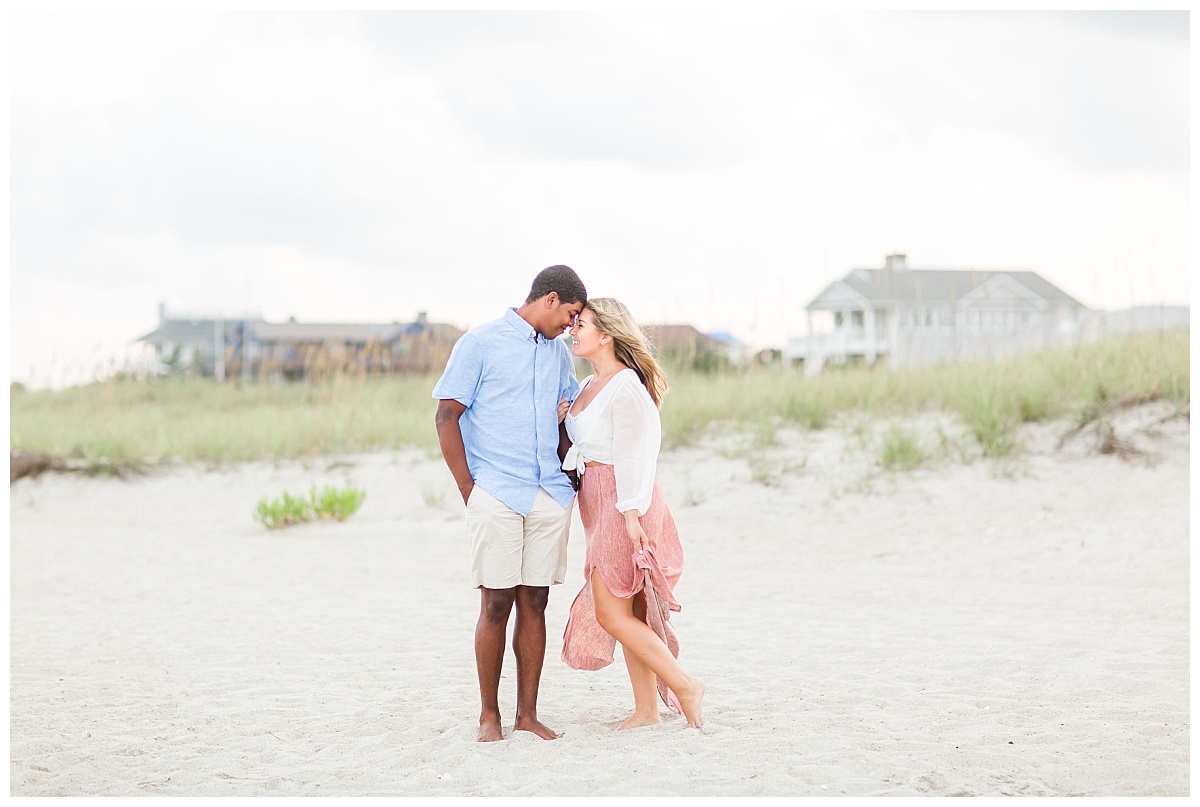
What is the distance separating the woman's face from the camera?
15.1ft

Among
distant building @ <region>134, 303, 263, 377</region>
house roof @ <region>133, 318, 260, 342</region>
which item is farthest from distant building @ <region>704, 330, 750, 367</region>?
house roof @ <region>133, 318, 260, 342</region>

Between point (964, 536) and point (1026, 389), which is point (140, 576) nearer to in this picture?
point (964, 536)

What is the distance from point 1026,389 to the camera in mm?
12188

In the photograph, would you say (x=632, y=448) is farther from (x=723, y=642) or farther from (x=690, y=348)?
(x=690, y=348)

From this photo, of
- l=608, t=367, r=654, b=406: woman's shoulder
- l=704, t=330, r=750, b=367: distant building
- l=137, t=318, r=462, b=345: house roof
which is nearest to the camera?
l=608, t=367, r=654, b=406: woman's shoulder

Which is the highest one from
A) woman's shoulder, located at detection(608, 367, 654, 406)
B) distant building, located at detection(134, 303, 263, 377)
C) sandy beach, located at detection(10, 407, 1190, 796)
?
distant building, located at detection(134, 303, 263, 377)

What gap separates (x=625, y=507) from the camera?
448 cm

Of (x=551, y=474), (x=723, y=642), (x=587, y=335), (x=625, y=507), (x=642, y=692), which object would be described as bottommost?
(x=723, y=642)

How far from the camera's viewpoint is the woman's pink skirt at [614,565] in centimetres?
457

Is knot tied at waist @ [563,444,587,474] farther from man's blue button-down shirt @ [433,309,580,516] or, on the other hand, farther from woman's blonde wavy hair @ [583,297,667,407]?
woman's blonde wavy hair @ [583,297,667,407]

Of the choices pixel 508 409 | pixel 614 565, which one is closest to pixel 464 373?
pixel 508 409

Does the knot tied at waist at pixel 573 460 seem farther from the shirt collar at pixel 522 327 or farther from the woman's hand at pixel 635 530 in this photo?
the shirt collar at pixel 522 327

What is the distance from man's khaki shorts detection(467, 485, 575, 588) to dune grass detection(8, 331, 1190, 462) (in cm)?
808

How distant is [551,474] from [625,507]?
0.32 meters
